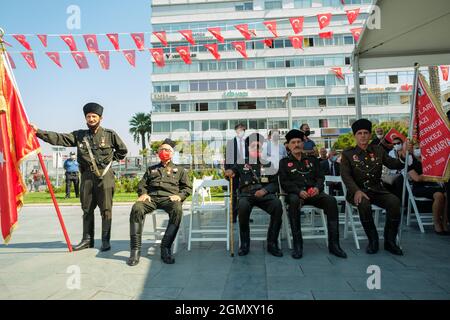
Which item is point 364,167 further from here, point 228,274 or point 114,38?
point 114,38

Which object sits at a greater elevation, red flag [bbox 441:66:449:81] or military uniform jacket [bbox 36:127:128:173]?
red flag [bbox 441:66:449:81]

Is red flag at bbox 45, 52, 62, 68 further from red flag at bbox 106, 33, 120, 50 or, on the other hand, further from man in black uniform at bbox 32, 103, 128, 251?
man in black uniform at bbox 32, 103, 128, 251

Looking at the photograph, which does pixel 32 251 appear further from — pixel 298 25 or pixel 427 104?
pixel 298 25

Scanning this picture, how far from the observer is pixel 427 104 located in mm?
4484

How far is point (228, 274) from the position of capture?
138 inches

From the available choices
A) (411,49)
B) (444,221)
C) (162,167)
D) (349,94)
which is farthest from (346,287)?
(349,94)

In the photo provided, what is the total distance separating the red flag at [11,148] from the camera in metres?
4.01

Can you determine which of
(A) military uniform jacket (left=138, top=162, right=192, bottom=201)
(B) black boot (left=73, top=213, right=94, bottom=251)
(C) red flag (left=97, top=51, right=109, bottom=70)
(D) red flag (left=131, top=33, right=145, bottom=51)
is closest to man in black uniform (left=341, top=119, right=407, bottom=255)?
(A) military uniform jacket (left=138, top=162, right=192, bottom=201)

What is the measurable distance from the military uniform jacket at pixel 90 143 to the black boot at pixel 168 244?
151 centimetres

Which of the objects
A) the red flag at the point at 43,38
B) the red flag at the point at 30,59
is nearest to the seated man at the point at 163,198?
the red flag at the point at 43,38

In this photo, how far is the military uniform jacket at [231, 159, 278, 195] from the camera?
477cm

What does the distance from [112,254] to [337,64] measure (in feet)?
142

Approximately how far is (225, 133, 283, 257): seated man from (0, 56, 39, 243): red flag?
9.25ft

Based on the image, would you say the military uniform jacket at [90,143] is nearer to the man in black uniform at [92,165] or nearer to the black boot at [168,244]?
the man in black uniform at [92,165]
